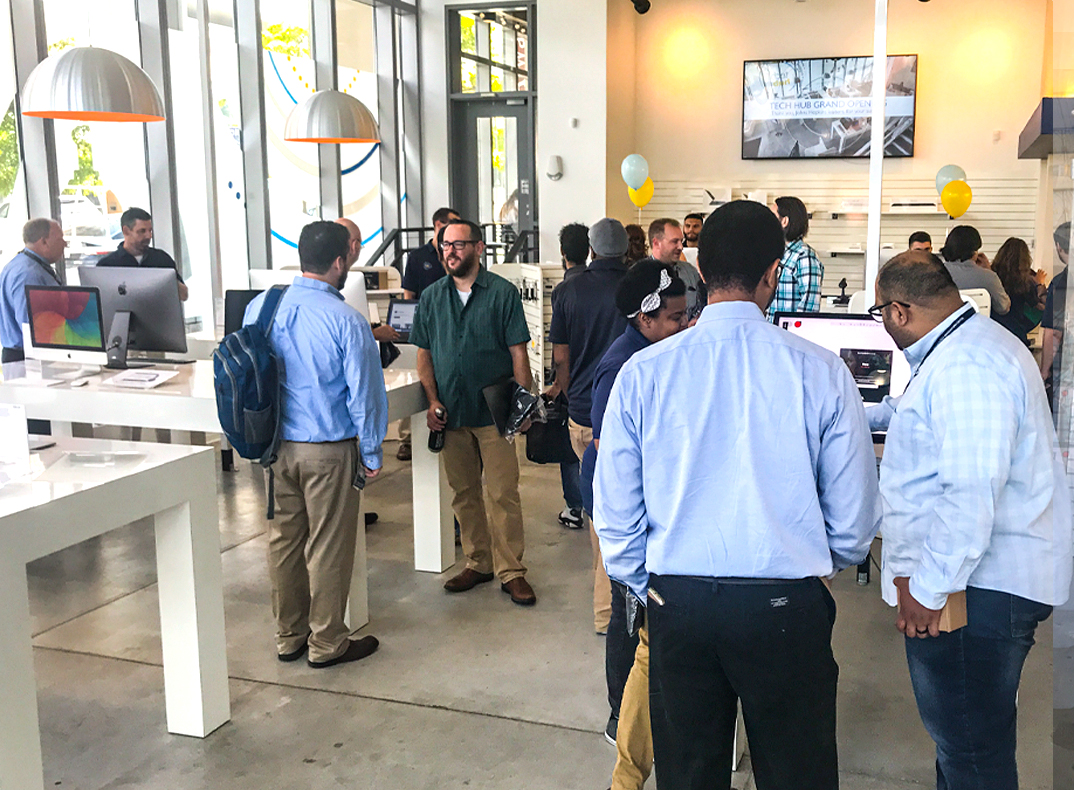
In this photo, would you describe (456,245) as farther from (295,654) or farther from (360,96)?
(360,96)

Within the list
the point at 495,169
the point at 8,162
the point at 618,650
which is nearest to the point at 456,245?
the point at 618,650

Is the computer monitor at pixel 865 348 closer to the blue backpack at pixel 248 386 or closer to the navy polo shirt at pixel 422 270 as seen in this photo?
the blue backpack at pixel 248 386

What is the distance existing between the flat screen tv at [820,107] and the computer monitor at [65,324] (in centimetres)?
893

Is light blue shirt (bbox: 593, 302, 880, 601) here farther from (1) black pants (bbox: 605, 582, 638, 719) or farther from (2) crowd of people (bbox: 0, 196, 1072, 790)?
(1) black pants (bbox: 605, 582, 638, 719)

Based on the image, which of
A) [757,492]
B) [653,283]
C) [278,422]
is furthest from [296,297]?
[757,492]

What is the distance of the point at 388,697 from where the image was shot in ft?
11.2

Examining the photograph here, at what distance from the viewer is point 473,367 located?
4262 mm

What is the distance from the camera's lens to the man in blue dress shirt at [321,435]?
345 centimetres

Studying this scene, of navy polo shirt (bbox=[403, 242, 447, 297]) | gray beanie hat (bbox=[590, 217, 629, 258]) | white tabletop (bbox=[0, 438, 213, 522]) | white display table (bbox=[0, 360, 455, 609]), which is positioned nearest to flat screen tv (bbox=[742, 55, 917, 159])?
navy polo shirt (bbox=[403, 242, 447, 297])

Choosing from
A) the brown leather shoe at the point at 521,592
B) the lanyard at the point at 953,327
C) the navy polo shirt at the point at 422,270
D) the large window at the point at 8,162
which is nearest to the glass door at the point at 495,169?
the navy polo shirt at the point at 422,270

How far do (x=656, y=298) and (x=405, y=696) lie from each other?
1.68 meters

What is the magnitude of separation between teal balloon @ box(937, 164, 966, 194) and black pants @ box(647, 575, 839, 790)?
Result: 9581 mm

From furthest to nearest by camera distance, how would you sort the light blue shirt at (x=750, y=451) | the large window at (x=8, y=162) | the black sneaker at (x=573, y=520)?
→ the large window at (x=8, y=162) → the black sneaker at (x=573, y=520) → the light blue shirt at (x=750, y=451)

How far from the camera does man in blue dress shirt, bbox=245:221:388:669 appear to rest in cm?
345
